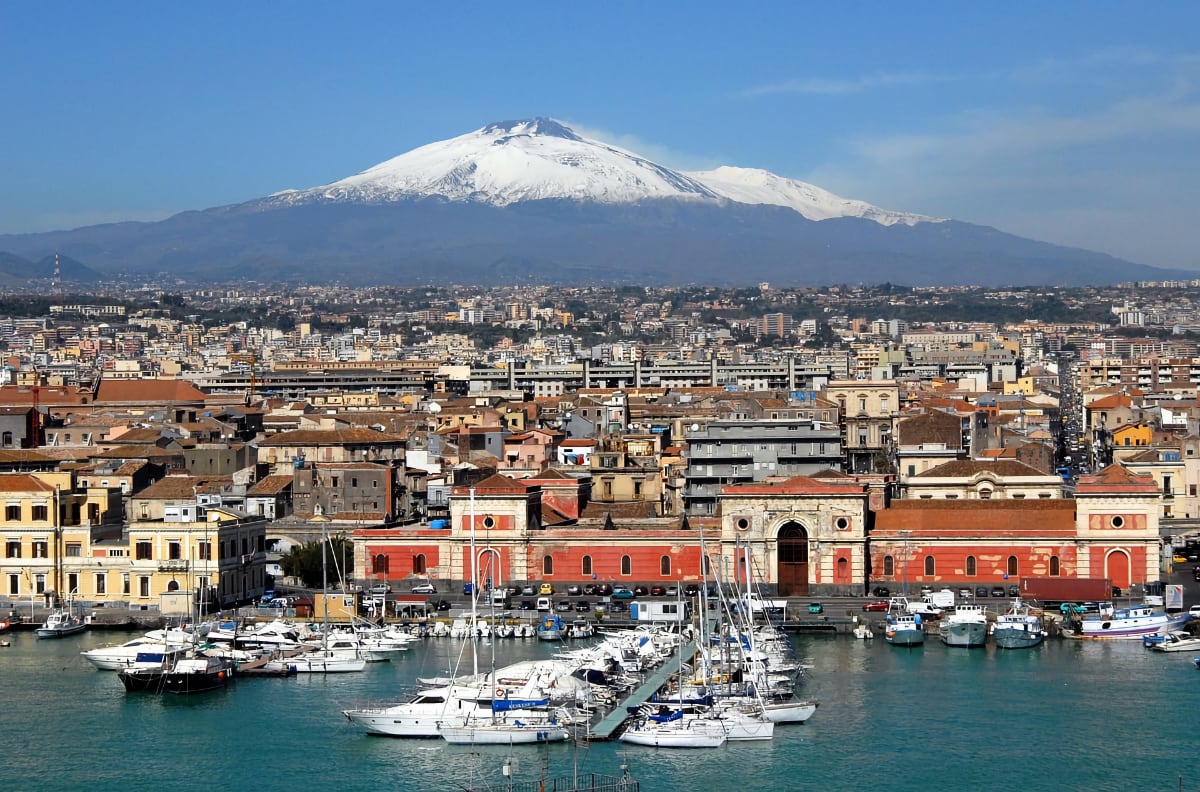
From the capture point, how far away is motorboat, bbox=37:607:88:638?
40.3 meters

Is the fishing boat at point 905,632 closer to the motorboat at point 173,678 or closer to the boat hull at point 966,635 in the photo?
the boat hull at point 966,635

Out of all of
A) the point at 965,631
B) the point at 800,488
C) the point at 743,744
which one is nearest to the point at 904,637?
the point at 965,631

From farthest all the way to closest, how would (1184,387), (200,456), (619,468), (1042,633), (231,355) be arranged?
(231,355)
(1184,387)
(200,456)
(619,468)
(1042,633)

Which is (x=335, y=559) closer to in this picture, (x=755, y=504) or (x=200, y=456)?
(x=755, y=504)

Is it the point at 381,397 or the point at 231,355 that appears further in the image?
the point at 231,355

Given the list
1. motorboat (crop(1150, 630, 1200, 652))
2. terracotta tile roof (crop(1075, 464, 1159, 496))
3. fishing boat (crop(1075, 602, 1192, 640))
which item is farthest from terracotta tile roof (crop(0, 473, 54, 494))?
motorboat (crop(1150, 630, 1200, 652))

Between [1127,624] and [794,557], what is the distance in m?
6.99

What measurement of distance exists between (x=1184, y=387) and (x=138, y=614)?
217 ft

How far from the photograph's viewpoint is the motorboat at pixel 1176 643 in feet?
124

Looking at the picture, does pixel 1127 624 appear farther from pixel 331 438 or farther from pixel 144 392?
pixel 144 392

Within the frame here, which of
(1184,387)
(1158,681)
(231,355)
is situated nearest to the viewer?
(1158,681)

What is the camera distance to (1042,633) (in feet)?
128

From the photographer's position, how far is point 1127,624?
3894 cm

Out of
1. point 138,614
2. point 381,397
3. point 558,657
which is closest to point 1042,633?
point 558,657
